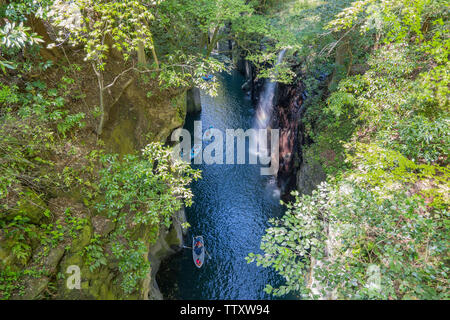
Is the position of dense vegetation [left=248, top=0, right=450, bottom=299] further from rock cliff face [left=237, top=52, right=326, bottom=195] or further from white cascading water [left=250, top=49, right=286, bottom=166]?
white cascading water [left=250, top=49, right=286, bottom=166]

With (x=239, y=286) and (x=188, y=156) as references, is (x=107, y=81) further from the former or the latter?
(x=239, y=286)

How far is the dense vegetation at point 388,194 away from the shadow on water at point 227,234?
5.32 m

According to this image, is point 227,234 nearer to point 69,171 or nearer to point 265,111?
point 69,171

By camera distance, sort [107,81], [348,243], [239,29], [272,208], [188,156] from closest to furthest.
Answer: [348,243] < [107,81] < [239,29] < [272,208] < [188,156]

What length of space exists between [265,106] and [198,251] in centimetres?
1772

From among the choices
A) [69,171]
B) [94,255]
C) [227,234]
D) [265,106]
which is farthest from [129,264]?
[265,106]

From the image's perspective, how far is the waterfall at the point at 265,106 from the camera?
79.5ft

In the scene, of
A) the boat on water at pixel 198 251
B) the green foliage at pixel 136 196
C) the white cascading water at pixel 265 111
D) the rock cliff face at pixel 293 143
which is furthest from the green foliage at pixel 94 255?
the white cascading water at pixel 265 111

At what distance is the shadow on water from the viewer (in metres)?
12.1

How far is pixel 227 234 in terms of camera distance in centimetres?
1480

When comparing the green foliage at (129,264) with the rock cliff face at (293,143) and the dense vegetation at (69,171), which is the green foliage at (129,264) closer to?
the dense vegetation at (69,171)
